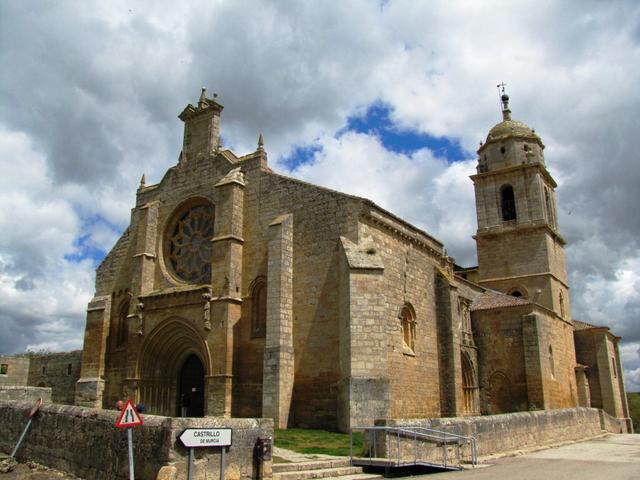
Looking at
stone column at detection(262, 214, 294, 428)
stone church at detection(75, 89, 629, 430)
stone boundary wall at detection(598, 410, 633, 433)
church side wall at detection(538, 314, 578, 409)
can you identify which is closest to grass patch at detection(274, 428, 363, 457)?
stone church at detection(75, 89, 629, 430)

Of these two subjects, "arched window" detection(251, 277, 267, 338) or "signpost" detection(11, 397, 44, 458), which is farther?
"arched window" detection(251, 277, 267, 338)

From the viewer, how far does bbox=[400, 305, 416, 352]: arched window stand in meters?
20.1

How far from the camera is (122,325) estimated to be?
2303cm

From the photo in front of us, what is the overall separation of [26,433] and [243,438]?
222 inches

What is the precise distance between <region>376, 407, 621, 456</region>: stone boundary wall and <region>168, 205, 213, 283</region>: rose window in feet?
38.1

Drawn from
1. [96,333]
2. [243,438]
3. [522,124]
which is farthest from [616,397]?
[243,438]

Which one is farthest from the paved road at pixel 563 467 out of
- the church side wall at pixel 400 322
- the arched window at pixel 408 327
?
the arched window at pixel 408 327

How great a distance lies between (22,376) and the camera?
26.5 metres

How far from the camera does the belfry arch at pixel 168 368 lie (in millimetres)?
20672

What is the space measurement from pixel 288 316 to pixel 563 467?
9185 millimetres

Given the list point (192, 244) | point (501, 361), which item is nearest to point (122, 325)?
point (192, 244)

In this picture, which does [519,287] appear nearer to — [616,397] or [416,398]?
[616,397]

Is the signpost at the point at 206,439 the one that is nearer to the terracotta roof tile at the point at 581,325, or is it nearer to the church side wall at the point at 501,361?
the church side wall at the point at 501,361

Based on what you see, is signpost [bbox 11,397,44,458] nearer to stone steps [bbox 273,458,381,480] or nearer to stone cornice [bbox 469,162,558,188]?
stone steps [bbox 273,458,381,480]
